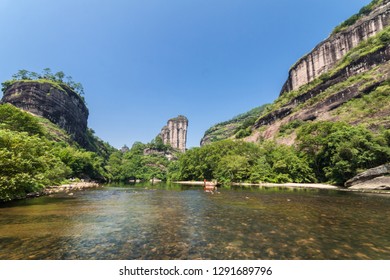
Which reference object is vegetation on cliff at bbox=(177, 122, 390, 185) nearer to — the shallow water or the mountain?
the mountain

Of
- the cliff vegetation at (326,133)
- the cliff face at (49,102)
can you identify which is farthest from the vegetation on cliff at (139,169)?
the cliff vegetation at (326,133)

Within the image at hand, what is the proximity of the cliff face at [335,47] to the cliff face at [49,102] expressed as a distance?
139067 millimetres

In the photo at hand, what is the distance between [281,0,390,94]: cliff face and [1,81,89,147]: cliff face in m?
139

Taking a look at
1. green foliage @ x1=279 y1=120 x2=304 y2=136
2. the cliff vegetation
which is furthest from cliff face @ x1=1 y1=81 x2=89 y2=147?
green foliage @ x1=279 y1=120 x2=304 y2=136

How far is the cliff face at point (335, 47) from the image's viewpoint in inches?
3957

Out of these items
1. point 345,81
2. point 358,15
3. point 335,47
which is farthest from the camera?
point 358,15

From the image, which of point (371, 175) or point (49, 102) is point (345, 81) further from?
point (49, 102)

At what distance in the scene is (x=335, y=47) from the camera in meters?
114

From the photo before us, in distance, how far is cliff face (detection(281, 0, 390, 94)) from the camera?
10050 cm

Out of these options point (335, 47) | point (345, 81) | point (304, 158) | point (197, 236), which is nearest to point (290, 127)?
point (345, 81)

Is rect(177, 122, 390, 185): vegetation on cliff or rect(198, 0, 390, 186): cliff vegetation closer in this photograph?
rect(177, 122, 390, 185): vegetation on cliff

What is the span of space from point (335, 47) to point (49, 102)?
157224mm
